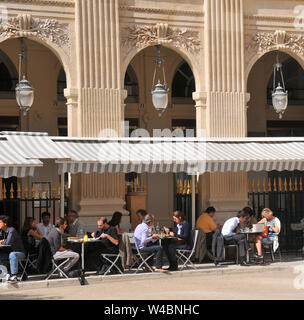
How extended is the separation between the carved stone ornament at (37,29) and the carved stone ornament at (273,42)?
15.0ft

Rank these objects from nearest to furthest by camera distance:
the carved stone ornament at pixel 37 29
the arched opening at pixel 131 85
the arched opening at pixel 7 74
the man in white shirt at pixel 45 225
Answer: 1. the man in white shirt at pixel 45 225
2. the carved stone ornament at pixel 37 29
3. the arched opening at pixel 7 74
4. the arched opening at pixel 131 85

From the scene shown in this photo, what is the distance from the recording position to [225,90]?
20.5 meters

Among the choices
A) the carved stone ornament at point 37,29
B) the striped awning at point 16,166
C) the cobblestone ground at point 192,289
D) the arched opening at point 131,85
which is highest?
the carved stone ornament at point 37,29

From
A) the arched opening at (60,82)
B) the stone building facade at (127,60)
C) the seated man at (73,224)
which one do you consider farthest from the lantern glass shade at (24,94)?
the arched opening at (60,82)

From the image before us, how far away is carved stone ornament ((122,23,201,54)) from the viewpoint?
64.9ft

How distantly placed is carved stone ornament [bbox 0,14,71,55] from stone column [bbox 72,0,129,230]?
0.32 metres

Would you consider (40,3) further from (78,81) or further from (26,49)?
(26,49)

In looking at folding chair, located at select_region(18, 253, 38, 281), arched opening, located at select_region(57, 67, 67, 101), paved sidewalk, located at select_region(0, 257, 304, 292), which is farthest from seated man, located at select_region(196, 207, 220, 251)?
arched opening, located at select_region(57, 67, 67, 101)

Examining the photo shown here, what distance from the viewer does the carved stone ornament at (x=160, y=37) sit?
64.9ft

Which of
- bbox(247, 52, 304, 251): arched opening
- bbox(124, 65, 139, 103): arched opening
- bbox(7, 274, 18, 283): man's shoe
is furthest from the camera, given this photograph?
bbox(247, 52, 304, 251): arched opening

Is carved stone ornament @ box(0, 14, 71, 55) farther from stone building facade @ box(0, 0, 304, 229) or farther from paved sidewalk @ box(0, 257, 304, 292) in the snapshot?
paved sidewalk @ box(0, 257, 304, 292)

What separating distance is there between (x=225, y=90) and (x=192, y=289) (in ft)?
22.9

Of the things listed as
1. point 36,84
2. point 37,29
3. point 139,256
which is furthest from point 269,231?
point 36,84

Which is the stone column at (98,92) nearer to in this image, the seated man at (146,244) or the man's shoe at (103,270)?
the seated man at (146,244)
